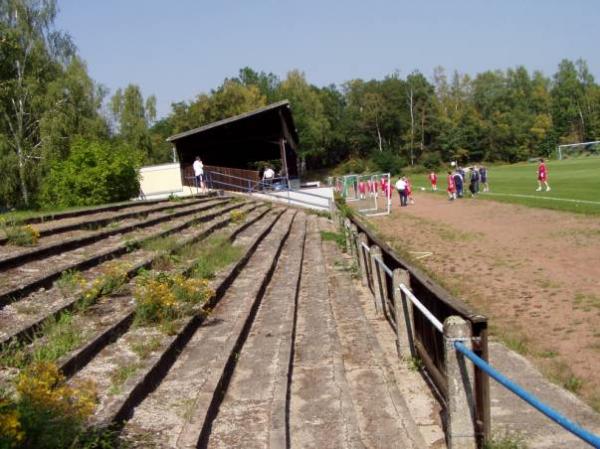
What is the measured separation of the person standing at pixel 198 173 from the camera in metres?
29.0

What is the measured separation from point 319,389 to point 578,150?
91821 mm

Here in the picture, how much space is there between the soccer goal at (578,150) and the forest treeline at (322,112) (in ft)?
18.7

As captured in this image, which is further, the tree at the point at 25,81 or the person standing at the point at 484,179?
the person standing at the point at 484,179

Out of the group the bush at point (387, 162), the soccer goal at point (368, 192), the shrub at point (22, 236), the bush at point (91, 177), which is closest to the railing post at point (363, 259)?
the shrub at point (22, 236)

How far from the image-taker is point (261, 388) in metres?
5.41

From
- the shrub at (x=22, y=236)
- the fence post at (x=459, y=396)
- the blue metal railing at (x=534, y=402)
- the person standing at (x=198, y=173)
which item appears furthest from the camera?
the person standing at (x=198, y=173)

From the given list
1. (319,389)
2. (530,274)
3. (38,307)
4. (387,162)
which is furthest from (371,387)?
(387,162)

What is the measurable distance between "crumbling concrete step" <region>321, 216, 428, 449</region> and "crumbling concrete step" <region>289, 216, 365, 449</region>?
0.12 m

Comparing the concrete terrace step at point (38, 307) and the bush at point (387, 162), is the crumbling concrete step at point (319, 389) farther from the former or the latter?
the bush at point (387, 162)

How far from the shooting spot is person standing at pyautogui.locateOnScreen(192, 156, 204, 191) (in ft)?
95.1

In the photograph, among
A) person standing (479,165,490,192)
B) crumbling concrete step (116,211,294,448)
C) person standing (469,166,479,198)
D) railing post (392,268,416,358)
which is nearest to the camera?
crumbling concrete step (116,211,294,448)

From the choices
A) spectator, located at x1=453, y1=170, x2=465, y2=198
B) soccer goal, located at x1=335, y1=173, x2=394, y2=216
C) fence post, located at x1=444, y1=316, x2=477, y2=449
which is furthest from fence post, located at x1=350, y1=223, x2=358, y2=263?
spectator, located at x1=453, y1=170, x2=465, y2=198

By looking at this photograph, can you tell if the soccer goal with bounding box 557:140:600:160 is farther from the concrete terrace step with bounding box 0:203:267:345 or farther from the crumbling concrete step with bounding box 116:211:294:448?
the concrete terrace step with bounding box 0:203:267:345

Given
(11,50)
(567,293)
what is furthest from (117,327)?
(11,50)
